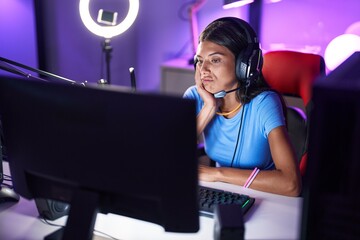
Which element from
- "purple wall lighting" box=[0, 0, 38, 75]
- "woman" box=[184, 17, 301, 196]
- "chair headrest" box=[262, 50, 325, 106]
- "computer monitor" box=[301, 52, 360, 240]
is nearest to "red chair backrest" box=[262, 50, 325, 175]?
"chair headrest" box=[262, 50, 325, 106]

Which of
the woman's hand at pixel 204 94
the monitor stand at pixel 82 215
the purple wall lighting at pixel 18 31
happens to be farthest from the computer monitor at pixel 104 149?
the purple wall lighting at pixel 18 31

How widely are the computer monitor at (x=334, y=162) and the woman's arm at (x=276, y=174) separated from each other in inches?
22.3

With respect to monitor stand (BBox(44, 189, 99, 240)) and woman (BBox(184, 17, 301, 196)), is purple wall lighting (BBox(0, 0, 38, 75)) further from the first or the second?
monitor stand (BBox(44, 189, 99, 240))

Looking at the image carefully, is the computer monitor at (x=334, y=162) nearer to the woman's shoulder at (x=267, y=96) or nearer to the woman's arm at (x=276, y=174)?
the woman's arm at (x=276, y=174)

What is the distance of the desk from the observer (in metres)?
1.14

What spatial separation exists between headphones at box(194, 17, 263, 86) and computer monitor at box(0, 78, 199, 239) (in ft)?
2.51

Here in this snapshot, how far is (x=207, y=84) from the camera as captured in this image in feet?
5.65

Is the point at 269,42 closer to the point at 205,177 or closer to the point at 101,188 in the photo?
the point at 205,177

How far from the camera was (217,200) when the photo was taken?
126 centimetres

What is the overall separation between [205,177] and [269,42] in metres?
2.03

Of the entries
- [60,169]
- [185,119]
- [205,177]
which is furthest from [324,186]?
[205,177]

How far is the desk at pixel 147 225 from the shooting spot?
45.0 inches

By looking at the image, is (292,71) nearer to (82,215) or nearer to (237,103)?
(237,103)

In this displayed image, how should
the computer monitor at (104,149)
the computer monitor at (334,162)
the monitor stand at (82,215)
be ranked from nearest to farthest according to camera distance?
the computer monitor at (334,162) → the computer monitor at (104,149) → the monitor stand at (82,215)
